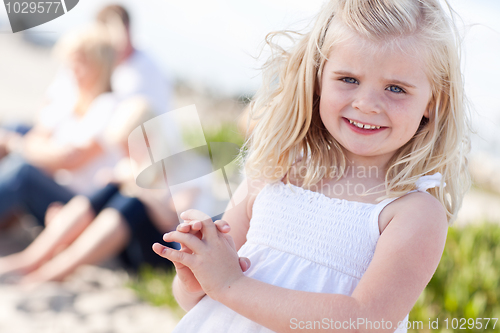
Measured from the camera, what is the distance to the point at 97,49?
2760 mm

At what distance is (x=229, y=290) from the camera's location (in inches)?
32.8

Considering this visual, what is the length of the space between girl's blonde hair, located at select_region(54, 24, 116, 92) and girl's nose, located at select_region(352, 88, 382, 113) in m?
2.24

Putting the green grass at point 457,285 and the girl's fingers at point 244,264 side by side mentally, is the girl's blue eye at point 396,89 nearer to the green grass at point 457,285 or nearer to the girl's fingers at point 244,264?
the girl's fingers at point 244,264

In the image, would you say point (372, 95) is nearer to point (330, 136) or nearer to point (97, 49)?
point (330, 136)

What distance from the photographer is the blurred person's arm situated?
2.58 meters

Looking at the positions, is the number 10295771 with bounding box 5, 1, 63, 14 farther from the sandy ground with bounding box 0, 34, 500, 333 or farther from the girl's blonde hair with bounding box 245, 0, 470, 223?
the sandy ground with bounding box 0, 34, 500, 333

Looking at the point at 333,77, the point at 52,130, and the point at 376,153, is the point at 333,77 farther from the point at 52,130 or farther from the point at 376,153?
the point at 52,130

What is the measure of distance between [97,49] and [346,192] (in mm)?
2323

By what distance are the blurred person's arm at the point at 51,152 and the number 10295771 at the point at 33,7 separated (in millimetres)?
1242

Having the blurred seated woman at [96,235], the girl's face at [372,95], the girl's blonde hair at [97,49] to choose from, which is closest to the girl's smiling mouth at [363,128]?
the girl's face at [372,95]

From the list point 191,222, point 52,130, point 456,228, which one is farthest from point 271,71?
point 456,228

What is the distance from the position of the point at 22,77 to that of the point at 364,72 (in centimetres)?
649

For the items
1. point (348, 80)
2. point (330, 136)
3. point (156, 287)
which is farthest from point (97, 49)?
point (348, 80)

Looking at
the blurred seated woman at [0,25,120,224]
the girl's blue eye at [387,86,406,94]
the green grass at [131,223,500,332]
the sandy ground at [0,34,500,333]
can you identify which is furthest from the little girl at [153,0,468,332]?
the blurred seated woman at [0,25,120,224]
